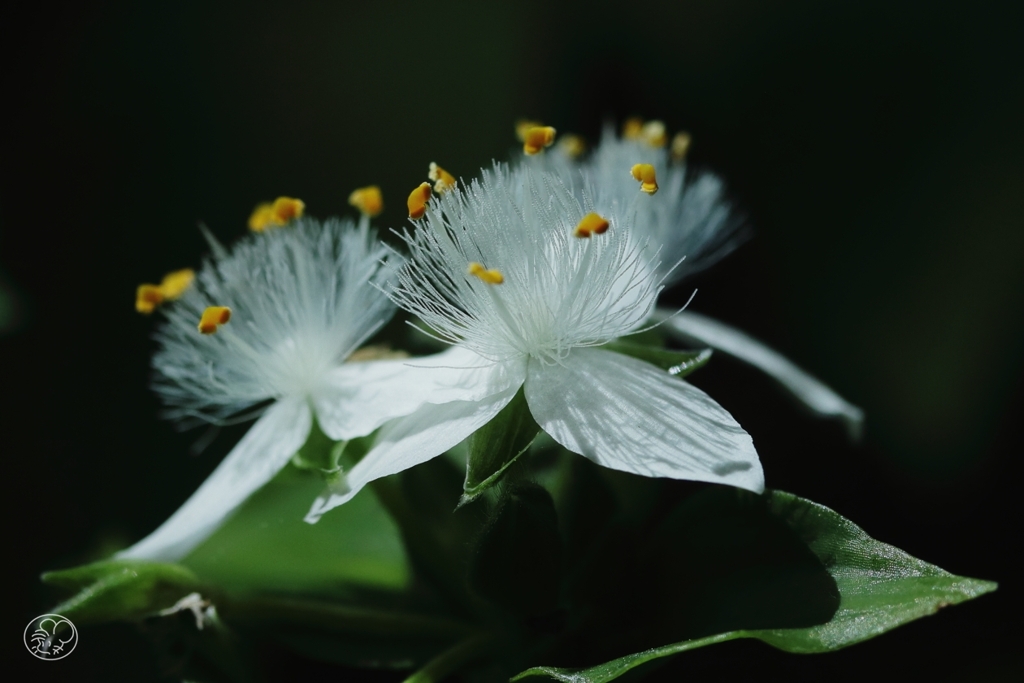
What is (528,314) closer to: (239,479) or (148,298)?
(239,479)

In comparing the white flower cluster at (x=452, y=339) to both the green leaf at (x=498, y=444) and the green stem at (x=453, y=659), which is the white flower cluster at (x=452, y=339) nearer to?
the green leaf at (x=498, y=444)

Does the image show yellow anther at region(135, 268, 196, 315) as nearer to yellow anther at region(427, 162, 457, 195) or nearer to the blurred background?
yellow anther at region(427, 162, 457, 195)

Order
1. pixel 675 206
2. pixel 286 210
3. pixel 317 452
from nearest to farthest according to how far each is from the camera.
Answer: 1. pixel 317 452
2. pixel 286 210
3. pixel 675 206

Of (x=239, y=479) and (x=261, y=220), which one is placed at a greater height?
(x=261, y=220)

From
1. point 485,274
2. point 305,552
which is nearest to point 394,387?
point 485,274

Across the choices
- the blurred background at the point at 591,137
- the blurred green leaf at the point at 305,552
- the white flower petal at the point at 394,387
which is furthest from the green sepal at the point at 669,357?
the blurred background at the point at 591,137

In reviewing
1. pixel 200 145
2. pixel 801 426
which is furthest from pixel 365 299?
pixel 200 145

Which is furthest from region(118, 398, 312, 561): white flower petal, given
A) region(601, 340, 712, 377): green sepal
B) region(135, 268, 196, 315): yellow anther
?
region(601, 340, 712, 377): green sepal

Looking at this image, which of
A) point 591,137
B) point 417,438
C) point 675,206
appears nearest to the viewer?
point 417,438
